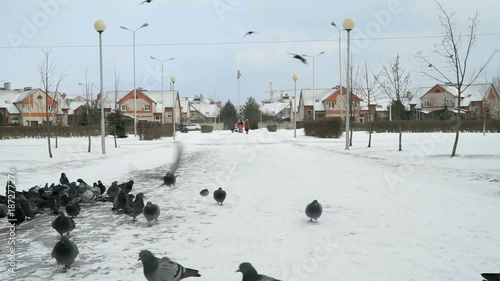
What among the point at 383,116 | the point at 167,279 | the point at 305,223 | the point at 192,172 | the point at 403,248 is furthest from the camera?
the point at 383,116

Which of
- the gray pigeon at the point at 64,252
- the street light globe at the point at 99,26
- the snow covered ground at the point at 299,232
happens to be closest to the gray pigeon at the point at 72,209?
the snow covered ground at the point at 299,232

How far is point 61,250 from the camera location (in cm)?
402

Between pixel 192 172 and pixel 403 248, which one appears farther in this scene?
pixel 192 172

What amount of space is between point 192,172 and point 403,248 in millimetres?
8408

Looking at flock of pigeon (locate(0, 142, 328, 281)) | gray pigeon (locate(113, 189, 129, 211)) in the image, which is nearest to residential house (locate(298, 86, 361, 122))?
flock of pigeon (locate(0, 142, 328, 281))

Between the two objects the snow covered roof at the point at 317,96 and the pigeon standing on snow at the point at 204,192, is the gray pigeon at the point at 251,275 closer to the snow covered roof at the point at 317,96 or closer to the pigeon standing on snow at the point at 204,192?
the pigeon standing on snow at the point at 204,192

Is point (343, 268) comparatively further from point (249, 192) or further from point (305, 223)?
point (249, 192)

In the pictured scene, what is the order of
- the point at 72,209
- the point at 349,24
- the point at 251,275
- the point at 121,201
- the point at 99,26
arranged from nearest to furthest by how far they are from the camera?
1. the point at 251,275
2. the point at 72,209
3. the point at 121,201
4. the point at 99,26
5. the point at 349,24

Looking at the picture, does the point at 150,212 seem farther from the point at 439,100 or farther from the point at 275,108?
the point at 275,108

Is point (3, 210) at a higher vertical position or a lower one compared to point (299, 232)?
higher

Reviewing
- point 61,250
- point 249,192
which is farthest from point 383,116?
point 61,250

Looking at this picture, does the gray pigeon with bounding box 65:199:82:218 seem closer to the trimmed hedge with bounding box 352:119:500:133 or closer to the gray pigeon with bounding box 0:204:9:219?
the gray pigeon with bounding box 0:204:9:219

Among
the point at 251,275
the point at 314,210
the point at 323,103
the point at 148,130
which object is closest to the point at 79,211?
the point at 314,210

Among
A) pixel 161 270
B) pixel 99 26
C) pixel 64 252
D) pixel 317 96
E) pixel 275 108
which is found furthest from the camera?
pixel 275 108
